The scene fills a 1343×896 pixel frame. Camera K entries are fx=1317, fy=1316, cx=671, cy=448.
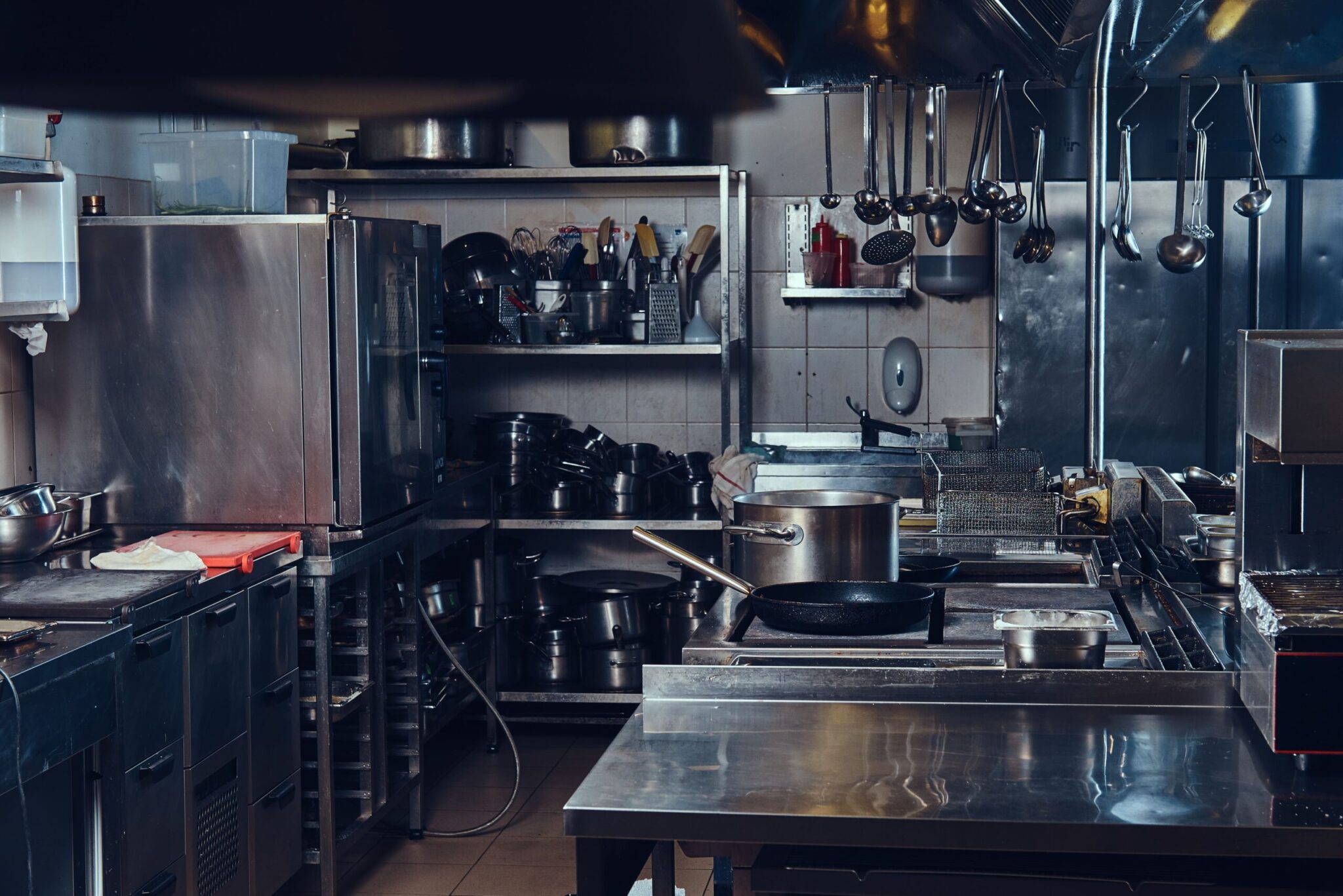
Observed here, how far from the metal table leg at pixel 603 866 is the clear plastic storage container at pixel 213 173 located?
2.04 m

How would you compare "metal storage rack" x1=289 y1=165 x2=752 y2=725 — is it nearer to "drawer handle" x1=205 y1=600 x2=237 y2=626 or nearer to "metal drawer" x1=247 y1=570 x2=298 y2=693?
"metal drawer" x1=247 y1=570 x2=298 y2=693

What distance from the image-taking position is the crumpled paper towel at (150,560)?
→ 2.58 meters

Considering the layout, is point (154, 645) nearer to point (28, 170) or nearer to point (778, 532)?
point (28, 170)

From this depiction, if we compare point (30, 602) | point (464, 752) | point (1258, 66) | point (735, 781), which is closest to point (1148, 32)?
point (1258, 66)

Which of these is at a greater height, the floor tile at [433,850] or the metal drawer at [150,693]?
the metal drawer at [150,693]

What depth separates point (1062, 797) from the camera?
135cm

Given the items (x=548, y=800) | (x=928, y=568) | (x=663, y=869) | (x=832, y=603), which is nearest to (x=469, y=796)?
(x=548, y=800)

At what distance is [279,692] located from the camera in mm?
2840

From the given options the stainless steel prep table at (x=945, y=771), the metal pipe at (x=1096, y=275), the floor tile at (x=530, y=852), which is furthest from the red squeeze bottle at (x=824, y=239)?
A: the stainless steel prep table at (x=945, y=771)

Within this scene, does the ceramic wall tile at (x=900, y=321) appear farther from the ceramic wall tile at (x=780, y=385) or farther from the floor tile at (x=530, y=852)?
the floor tile at (x=530, y=852)

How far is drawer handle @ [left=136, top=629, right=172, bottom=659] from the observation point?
230 centimetres

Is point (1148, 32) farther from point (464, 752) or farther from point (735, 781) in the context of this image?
point (464, 752)

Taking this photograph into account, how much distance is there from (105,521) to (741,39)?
300 cm

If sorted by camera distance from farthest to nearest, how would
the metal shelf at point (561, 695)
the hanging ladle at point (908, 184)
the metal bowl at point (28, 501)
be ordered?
the metal shelf at point (561, 695) < the hanging ladle at point (908, 184) < the metal bowl at point (28, 501)
